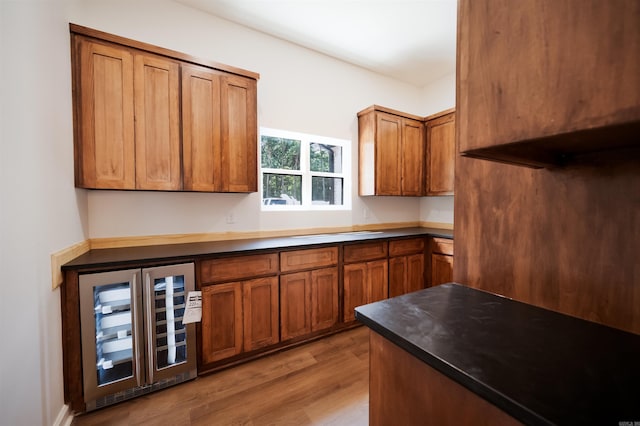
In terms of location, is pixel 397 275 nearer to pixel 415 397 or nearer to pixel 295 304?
pixel 295 304

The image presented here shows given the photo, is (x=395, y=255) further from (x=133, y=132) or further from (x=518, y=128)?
(x=133, y=132)

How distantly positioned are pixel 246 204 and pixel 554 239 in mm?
2451

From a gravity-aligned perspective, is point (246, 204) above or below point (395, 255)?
above

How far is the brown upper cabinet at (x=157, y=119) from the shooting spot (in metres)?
1.81

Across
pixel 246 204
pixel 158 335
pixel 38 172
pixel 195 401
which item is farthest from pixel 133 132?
pixel 195 401

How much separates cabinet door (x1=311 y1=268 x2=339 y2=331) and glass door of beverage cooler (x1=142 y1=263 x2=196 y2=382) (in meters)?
1.06

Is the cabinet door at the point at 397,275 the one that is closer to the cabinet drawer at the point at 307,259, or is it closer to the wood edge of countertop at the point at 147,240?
the wood edge of countertop at the point at 147,240

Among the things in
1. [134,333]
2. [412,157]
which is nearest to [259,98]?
[412,157]

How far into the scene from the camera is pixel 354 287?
8.95ft

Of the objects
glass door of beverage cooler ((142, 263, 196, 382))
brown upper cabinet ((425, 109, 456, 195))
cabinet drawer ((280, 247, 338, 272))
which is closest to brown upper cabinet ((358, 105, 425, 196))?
brown upper cabinet ((425, 109, 456, 195))

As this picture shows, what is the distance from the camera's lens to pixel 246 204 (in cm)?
272

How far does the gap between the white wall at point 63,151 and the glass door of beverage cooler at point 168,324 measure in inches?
18.1

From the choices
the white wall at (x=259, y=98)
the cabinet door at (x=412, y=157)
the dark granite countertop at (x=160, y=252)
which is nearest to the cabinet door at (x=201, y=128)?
the white wall at (x=259, y=98)

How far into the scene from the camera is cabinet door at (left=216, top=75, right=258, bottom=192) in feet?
7.48
